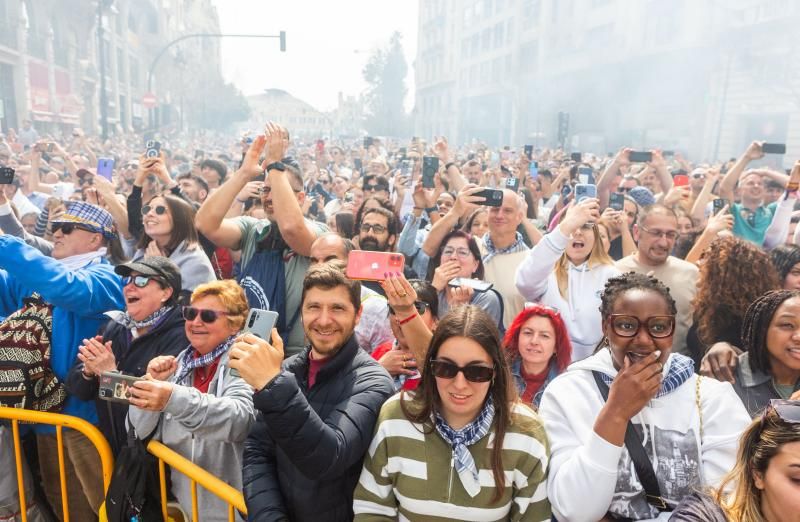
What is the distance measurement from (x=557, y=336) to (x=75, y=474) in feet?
8.97

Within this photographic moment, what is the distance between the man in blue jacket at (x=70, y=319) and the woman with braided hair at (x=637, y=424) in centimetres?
236

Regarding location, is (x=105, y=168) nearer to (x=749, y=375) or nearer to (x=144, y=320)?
(x=144, y=320)

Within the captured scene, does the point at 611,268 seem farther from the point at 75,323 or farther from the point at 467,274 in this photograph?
the point at 75,323

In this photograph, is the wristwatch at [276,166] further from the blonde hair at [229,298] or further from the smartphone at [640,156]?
the smartphone at [640,156]

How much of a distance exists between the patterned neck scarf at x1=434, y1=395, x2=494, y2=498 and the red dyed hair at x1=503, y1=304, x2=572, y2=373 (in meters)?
1.03

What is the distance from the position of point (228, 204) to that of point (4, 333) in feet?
4.81

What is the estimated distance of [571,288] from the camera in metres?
3.77

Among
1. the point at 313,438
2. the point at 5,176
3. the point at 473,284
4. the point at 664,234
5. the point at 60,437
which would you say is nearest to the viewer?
the point at 313,438

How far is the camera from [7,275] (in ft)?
11.4

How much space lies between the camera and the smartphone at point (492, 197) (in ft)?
13.6

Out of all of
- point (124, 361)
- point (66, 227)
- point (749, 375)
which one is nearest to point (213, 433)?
point (124, 361)

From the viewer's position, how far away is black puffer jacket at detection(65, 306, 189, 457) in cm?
283

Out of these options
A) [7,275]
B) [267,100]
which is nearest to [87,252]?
[7,275]

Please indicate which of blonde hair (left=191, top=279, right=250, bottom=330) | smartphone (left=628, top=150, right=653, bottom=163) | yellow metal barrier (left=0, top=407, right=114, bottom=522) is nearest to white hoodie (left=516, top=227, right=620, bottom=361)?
blonde hair (left=191, top=279, right=250, bottom=330)
